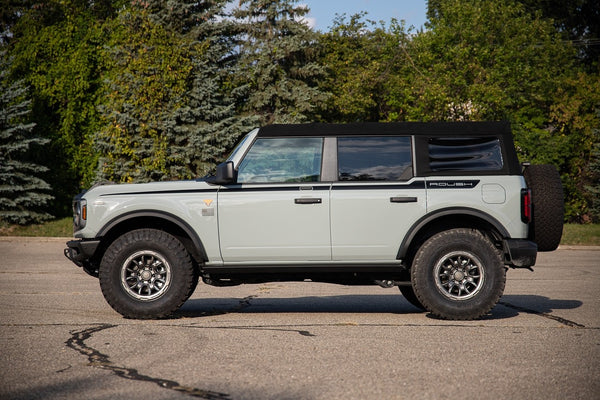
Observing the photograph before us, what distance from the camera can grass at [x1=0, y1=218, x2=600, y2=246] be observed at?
23.6m

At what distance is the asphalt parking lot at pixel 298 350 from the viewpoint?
493 centimetres

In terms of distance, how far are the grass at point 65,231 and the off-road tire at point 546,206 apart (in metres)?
16.0

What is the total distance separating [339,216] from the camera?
7.89 meters

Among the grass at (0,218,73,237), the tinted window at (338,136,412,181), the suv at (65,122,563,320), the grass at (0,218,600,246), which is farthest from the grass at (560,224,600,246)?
the grass at (0,218,73,237)

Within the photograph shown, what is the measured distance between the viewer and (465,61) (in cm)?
3444

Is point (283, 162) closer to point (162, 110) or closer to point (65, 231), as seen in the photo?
point (65, 231)

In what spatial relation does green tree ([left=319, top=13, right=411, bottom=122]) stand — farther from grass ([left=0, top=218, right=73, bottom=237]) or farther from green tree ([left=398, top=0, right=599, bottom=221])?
grass ([left=0, top=218, right=73, bottom=237])

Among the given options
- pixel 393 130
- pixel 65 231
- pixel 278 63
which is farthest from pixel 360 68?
pixel 393 130

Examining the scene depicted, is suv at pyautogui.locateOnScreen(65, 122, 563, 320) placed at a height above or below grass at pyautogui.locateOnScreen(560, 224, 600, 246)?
above

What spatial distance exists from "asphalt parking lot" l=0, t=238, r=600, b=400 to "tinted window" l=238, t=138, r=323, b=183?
1546 mm

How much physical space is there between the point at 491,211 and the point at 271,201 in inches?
92.4

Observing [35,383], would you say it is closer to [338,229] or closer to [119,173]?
[338,229]

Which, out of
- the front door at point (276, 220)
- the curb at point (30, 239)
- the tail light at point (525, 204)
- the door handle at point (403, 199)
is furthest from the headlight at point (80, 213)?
the curb at point (30, 239)

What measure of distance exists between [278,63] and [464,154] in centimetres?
2627
